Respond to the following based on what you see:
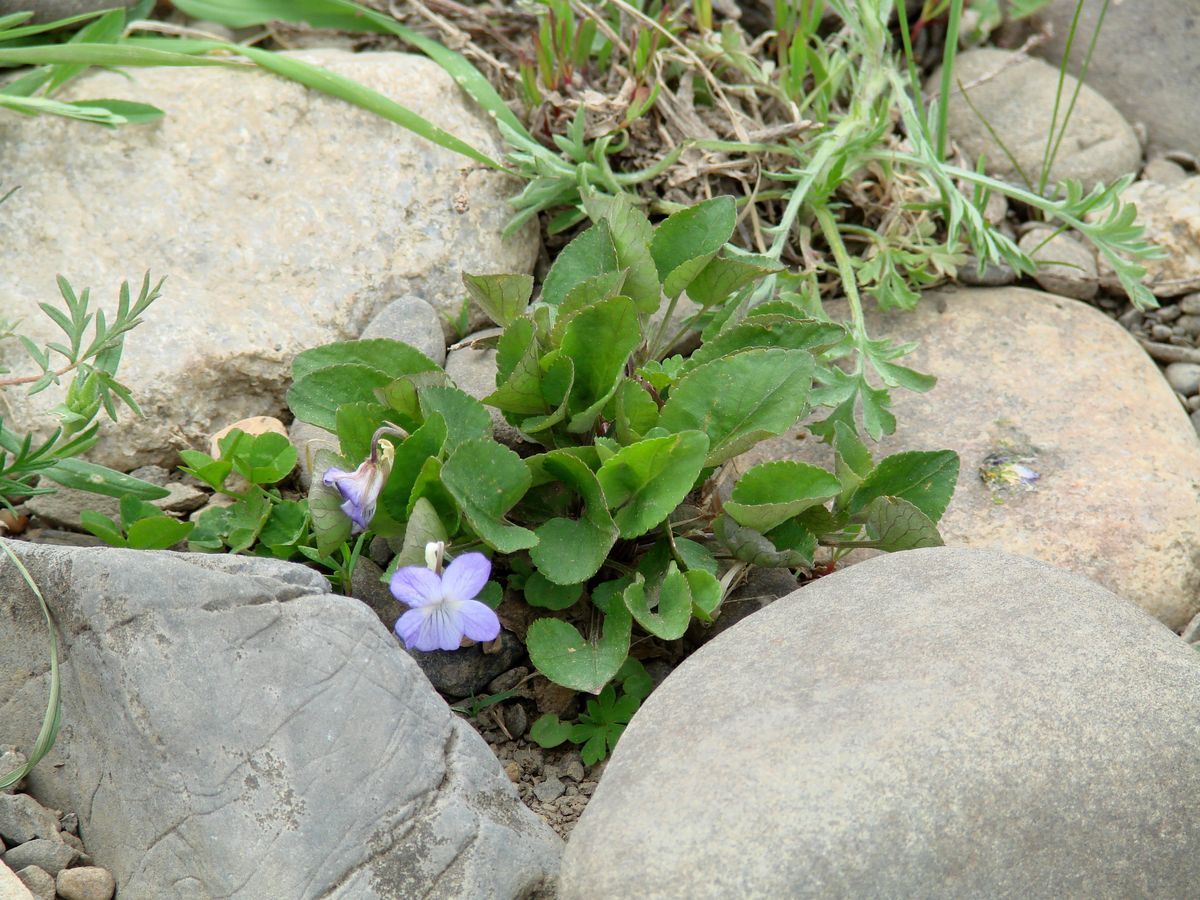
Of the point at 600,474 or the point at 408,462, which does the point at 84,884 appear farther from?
the point at 600,474

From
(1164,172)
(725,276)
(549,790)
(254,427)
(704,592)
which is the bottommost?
(549,790)

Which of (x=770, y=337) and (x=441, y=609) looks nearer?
(x=441, y=609)

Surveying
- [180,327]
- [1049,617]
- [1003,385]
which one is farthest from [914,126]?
[180,327]

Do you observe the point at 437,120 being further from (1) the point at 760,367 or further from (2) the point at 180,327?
(1) the point at 760,367

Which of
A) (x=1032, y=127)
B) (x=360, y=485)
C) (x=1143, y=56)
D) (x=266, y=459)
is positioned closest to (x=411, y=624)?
(x=360, y=485)

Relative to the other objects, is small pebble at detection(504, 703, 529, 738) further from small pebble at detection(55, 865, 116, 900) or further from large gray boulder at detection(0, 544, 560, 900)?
small pebble at detection(55, 865, 116, 900)

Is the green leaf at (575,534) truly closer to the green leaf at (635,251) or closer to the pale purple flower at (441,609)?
the pale purple flower at (441,609)
